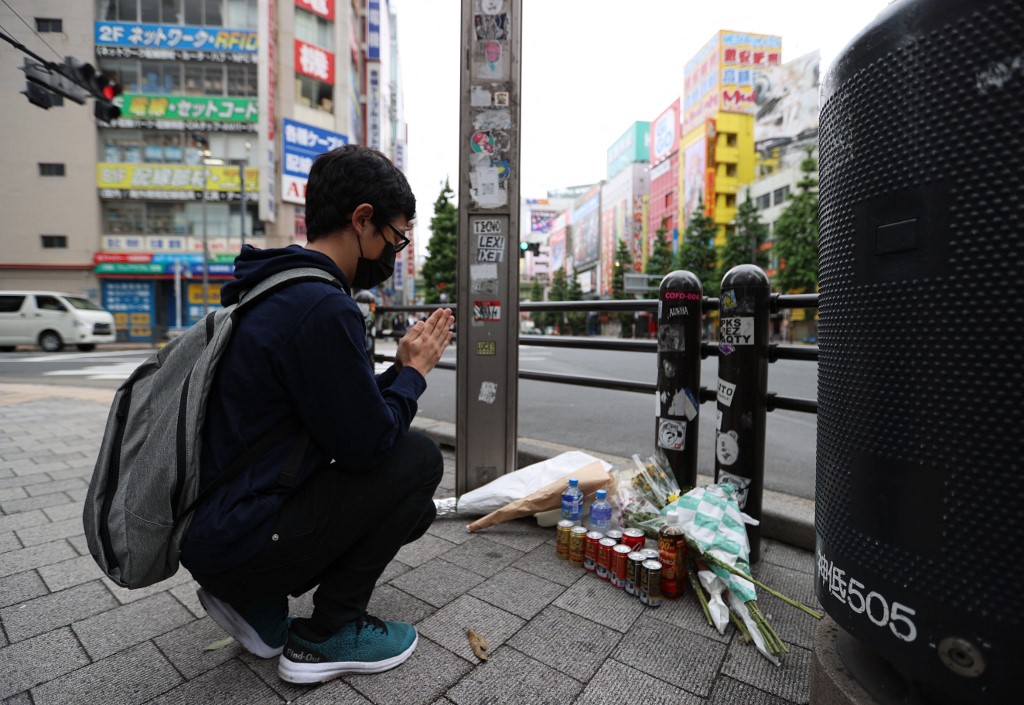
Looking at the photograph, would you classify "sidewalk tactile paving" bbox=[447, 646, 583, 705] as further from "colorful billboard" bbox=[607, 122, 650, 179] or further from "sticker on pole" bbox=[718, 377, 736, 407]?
"colorful billboard" bbox=[607, 122, 650, 179]

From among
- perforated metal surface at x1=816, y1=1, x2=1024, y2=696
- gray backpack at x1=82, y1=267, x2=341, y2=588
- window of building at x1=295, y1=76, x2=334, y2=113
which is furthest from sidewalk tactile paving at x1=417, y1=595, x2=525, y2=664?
window of building at x1=295, y1=76, x2=334, y2=113

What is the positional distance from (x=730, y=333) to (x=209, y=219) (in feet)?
103

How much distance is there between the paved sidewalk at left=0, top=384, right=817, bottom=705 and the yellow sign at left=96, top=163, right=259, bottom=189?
95.6ft

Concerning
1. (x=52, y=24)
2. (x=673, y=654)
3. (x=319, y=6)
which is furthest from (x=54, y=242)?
(x=673, y=654)

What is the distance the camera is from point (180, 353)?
1.57m

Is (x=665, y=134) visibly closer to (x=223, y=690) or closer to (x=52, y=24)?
(x=52, y=24)


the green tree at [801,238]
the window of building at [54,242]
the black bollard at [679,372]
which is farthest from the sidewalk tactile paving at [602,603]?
the green tree at [801,238]

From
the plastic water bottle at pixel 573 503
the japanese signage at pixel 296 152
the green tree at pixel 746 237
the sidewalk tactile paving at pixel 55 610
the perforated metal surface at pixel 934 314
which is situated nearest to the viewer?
the perforated metal surface at pixel 934 314

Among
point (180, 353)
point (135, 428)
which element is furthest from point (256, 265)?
point (135, 428)

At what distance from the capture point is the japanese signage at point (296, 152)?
28.0m

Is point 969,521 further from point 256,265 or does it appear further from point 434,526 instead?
point 434,526

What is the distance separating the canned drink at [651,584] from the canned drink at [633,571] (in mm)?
27

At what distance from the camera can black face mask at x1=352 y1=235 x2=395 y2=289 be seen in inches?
74.7

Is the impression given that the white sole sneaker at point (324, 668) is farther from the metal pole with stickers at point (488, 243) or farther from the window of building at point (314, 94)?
the window of building at point (314, 94)
